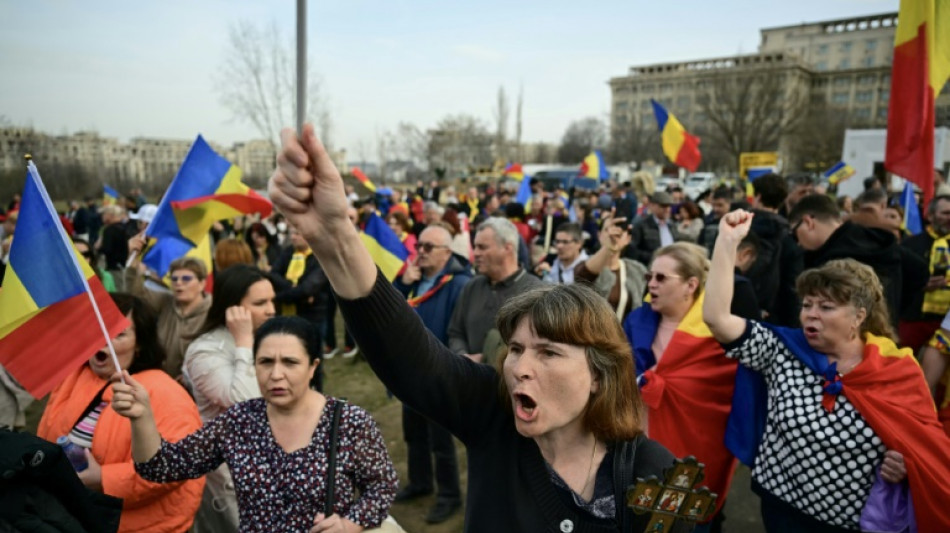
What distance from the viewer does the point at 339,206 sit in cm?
117

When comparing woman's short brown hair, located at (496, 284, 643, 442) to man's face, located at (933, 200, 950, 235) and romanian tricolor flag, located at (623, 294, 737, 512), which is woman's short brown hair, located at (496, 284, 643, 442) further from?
man's face, located at (933, 200, 950, 235)

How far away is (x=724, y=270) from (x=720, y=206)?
14.7 ft

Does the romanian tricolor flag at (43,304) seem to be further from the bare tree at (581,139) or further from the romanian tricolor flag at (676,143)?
the bare tree at (581,139)

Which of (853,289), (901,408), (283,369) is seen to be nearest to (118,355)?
(283,369)

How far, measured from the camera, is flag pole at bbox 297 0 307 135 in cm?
143

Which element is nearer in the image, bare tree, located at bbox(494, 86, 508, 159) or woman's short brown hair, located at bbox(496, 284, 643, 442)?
woman's short brown hair, located at bbox(496, 284, 643, 442)

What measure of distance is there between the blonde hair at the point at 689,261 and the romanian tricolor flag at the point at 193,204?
3.50 metres

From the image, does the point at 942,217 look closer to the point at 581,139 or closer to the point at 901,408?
the point at 901,408

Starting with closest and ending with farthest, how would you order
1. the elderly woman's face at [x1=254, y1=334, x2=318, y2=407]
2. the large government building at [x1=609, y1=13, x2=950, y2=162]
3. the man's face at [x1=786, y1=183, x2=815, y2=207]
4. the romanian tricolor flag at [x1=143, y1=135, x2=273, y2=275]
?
1. the elderly woman's face at [x1=254, y1=334, x2=318, y2=407]
2. the romanian tricolor flag at [x1=143, y1=135, x2=273, y2=275]
3. the man's face at [x1=786, y1=183, x2=815, y2=207]
4. the large government building at [x1=609, y1=13, x2=950, y2=162]

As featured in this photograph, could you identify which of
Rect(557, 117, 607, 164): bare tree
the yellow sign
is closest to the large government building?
Rect(557, 117, 607, 164): bare tree

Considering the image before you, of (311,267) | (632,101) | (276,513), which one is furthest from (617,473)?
(632,101)

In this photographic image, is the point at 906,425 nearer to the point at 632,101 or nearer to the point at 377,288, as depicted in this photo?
the point at 377,288

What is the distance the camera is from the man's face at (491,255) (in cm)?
404

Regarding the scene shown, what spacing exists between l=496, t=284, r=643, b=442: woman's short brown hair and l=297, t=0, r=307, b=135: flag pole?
2.45 ft
